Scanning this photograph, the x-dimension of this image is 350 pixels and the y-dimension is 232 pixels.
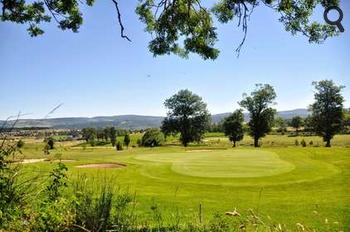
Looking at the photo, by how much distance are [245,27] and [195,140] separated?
3140 inches

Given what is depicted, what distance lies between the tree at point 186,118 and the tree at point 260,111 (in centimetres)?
1120

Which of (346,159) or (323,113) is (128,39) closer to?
(346,159)

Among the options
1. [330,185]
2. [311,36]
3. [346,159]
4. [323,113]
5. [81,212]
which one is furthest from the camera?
[323,113]

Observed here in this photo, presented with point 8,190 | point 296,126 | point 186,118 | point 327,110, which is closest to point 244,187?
point 8,190

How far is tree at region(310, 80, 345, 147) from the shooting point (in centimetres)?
7444

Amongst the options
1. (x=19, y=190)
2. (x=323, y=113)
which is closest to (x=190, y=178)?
(x=19, y=190)

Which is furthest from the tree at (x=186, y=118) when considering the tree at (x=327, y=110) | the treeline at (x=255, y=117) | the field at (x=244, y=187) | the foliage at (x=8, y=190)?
the foliage at (x=8, y=190)

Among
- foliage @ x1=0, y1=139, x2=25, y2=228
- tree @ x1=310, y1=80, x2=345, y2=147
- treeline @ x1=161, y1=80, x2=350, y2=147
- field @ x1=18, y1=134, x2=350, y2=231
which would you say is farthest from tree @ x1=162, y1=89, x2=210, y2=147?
foliage @ x1=0, y1=139, x2=25, y2=228

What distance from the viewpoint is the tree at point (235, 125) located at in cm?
8406

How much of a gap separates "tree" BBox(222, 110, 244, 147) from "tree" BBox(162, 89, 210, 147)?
741cm

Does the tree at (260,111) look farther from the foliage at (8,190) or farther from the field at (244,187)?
the foliage at (8,190)

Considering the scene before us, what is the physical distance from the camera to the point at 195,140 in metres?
89.6

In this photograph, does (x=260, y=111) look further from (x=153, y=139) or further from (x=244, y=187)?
(x=244, y=187)

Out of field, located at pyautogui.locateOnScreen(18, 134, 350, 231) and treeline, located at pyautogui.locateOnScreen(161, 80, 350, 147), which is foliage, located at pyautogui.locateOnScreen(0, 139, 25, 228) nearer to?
field, located at pyautogui.locateOnScreen(18, 134, 350, 231)
